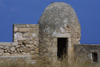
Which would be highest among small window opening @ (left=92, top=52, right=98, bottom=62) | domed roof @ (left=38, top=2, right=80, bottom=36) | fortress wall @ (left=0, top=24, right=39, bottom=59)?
domed roof @ (left=38, top=2, right=80, bottom=36)

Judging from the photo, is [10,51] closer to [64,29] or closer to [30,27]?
[30,27]

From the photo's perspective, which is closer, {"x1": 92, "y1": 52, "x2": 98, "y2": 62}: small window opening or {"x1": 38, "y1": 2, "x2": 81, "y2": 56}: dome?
{"x1": 92, "y1": 52, "x2": 98, "y2": 62}: small window opening

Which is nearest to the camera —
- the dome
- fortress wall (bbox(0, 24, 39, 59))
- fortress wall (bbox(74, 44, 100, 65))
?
fortress wall (bbox(74, 44, 100, 65))

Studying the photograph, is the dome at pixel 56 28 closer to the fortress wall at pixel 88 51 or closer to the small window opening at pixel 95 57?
the fortress wall at pixel 88 51

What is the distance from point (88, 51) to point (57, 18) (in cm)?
208

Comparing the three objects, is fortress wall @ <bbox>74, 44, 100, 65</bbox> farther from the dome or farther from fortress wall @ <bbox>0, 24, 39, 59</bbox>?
fortress wall @ <bbox>0, 24, 39, 59</bbox>

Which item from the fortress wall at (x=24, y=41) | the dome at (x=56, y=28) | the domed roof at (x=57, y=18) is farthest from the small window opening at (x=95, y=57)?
the fortress wall at (x=24, y=41)

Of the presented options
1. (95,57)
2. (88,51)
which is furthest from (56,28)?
(95,57)

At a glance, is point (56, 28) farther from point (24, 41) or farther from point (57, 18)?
point (24, 41)

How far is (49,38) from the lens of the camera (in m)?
9.60

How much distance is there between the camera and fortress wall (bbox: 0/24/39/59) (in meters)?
9.37

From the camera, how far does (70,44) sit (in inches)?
388

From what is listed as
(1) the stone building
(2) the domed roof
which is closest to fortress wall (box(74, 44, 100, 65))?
(1) the stone building

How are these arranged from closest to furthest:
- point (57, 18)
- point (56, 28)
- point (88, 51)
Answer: point (88, 51)
point (56, 28)
point (57, 18)
